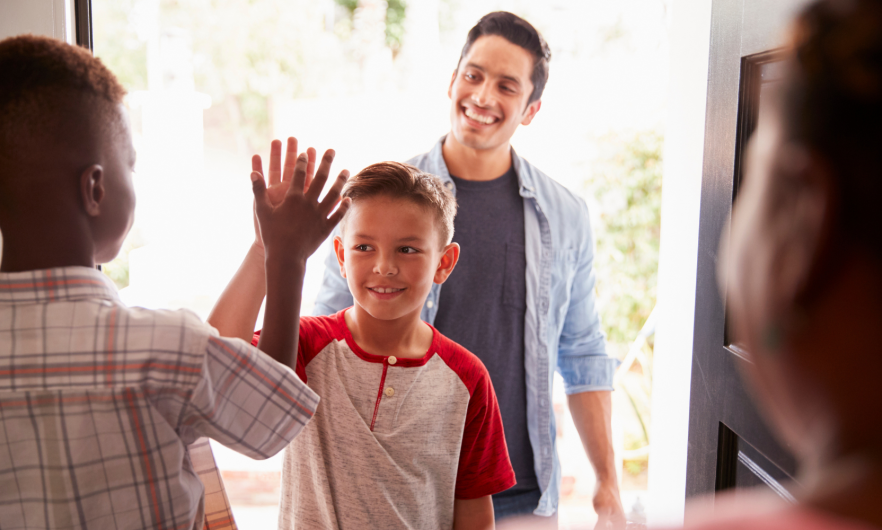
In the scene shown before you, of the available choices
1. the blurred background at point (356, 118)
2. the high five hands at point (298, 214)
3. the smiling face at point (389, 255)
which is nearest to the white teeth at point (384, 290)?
the smiling face at point (389, 255)

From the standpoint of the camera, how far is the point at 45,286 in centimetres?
72

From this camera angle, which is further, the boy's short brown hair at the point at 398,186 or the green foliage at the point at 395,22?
the green foliage at the point at 395,22

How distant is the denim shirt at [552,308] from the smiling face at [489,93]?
115 millimetres

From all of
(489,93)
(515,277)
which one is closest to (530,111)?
(489,93)

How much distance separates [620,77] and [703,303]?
12.0 feet

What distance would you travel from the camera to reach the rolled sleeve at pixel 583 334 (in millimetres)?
1683

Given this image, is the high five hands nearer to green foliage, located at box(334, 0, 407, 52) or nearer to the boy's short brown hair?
the boy's short brown hair

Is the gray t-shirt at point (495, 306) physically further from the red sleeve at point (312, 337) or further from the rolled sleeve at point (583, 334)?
the red sleeve at point (312, 337)

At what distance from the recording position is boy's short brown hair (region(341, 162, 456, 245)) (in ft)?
3.81

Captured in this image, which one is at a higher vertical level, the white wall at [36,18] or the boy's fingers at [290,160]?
the white wall at [36,18]

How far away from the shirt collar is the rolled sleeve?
1.25m

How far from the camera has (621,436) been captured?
4.02m

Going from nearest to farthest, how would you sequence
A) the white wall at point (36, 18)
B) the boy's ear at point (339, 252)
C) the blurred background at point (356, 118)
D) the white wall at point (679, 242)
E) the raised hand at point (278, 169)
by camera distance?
the raised hand at point (278, 169)
the boy's ear at point (339, 252)
the white wall at point (36, 18)
the white wall at point (679, 242)
the blurred background at point (356, 118)

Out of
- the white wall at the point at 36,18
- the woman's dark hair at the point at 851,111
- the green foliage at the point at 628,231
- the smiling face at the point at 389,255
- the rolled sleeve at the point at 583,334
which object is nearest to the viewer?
the woman's dark hair at the point at 851,111
